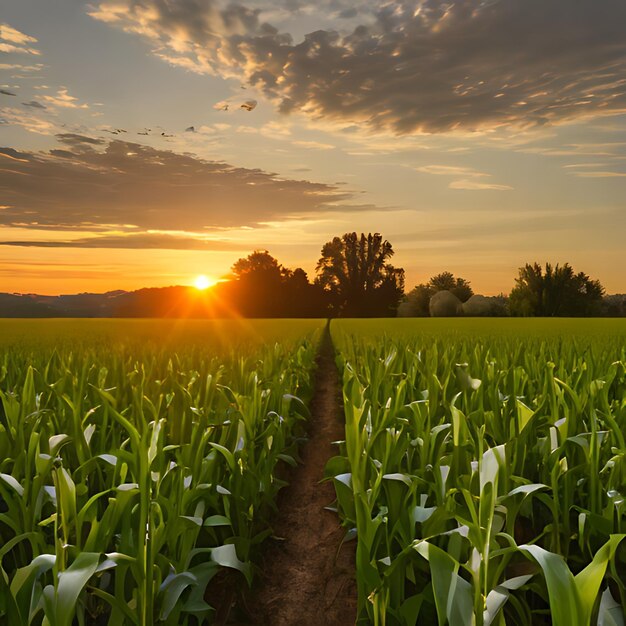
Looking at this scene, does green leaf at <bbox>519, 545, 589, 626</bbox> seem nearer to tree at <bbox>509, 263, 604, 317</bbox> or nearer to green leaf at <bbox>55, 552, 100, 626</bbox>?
green leaf at <bbox>55, 552, 100, 626</bbox>

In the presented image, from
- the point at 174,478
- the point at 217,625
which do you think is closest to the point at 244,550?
the point at 217,625

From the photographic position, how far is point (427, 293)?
66.2 m

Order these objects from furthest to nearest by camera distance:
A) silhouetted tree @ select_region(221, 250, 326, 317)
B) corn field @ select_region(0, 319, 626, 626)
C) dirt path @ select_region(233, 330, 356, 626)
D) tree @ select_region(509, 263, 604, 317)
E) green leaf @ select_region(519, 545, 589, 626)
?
1. silhouetted tree @ select_region(221, 250, 326, 317)
2. tree @ select_region(509, 263, 604, 317)
3. dirt path @ select_region(233, 330, 356, 626)
4. corn field @ select_region(0, 319, 626, 626)
5. green leaf @ select_region(519, 545, 589, 626)

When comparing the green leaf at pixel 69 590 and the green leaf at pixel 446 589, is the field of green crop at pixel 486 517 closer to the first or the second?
the green leaf at pixel 446 589

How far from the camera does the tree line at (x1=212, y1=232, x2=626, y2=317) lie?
163 ft

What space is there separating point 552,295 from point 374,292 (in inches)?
1038

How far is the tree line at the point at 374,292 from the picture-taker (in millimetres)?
49562

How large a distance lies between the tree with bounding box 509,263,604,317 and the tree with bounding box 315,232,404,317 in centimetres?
1892

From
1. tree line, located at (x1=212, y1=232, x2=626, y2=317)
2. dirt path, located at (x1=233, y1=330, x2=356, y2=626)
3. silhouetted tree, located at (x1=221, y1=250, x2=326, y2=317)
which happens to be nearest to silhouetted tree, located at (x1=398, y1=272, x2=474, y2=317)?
tree line, located at (x1=212, y1=232, x2=626, y2=317)

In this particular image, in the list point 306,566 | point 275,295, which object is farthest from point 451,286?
point 306,566

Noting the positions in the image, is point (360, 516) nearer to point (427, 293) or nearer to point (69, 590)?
point (69, 590)

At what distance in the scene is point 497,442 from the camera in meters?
2.88

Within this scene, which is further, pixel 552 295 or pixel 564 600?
pixel 552 295

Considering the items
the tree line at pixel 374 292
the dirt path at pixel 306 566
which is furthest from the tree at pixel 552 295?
the dirt path at pixel 306 566
